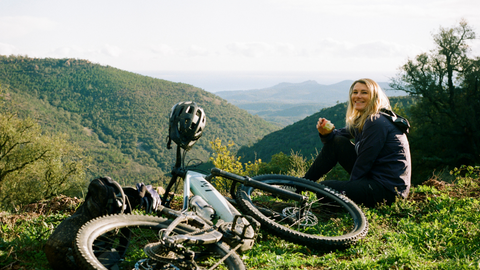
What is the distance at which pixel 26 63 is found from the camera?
145 metres

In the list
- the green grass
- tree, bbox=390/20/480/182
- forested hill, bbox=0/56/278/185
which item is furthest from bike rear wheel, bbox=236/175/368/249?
forested hill, bbox=0/56/278/185

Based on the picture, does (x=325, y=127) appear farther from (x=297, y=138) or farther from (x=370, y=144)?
(x=297, y=138)

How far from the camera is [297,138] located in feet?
194

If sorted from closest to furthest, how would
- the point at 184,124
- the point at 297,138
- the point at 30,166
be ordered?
the point at 184,124
the point at 30,166
the point at 297,138

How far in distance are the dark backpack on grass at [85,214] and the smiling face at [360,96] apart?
9.92 ft

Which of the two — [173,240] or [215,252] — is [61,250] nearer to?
[173,240]

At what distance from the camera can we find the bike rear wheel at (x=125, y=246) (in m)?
2.07

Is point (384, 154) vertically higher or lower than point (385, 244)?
higher

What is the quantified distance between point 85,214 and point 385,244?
2676 mm

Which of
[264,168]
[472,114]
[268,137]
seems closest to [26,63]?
[268,137]

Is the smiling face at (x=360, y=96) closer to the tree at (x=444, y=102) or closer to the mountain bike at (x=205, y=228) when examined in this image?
the mountain bike at (x=205, y=228)

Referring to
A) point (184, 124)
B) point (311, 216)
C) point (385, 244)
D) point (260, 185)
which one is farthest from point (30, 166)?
point (385, 244)

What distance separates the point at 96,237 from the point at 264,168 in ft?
68.3

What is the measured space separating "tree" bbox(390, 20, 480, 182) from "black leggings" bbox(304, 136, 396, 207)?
20.1 metres
